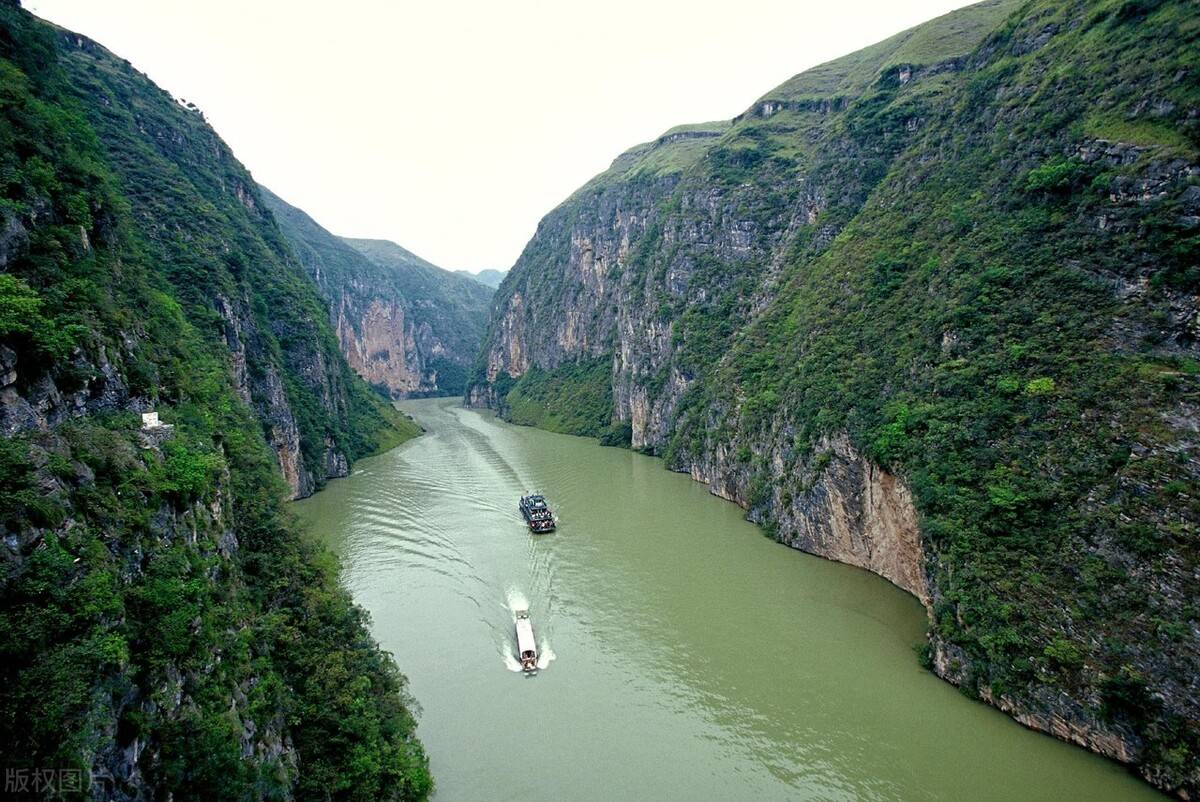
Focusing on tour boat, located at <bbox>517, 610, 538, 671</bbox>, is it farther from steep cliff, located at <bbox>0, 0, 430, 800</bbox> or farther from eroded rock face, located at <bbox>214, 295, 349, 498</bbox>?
eroded rock face, located at <bbox>214, 295, 349, 498</bbox>

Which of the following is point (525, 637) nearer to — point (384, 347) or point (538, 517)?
point (538, 517)

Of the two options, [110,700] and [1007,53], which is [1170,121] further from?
[110,700]

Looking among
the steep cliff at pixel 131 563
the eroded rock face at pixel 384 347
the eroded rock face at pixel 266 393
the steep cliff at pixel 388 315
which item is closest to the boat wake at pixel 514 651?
the steep cliff at pixel 131 563

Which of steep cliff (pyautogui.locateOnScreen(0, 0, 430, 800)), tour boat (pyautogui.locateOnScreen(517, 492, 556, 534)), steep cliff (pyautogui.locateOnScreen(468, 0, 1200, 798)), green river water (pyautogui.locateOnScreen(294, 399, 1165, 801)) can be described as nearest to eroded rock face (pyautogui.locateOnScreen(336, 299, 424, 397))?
steep cliff (pyautogui.locateOnScreen(468, 0, 1200, 798))

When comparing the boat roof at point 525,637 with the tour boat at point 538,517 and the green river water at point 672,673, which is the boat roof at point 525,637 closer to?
the green river water at point 672,673

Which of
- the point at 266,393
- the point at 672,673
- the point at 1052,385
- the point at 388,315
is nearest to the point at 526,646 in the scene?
the point at 672,673

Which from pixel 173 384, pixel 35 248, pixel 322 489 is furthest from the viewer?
pixel 322 489

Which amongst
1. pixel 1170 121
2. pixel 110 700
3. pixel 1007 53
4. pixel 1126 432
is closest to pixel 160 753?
pixel 110 700
